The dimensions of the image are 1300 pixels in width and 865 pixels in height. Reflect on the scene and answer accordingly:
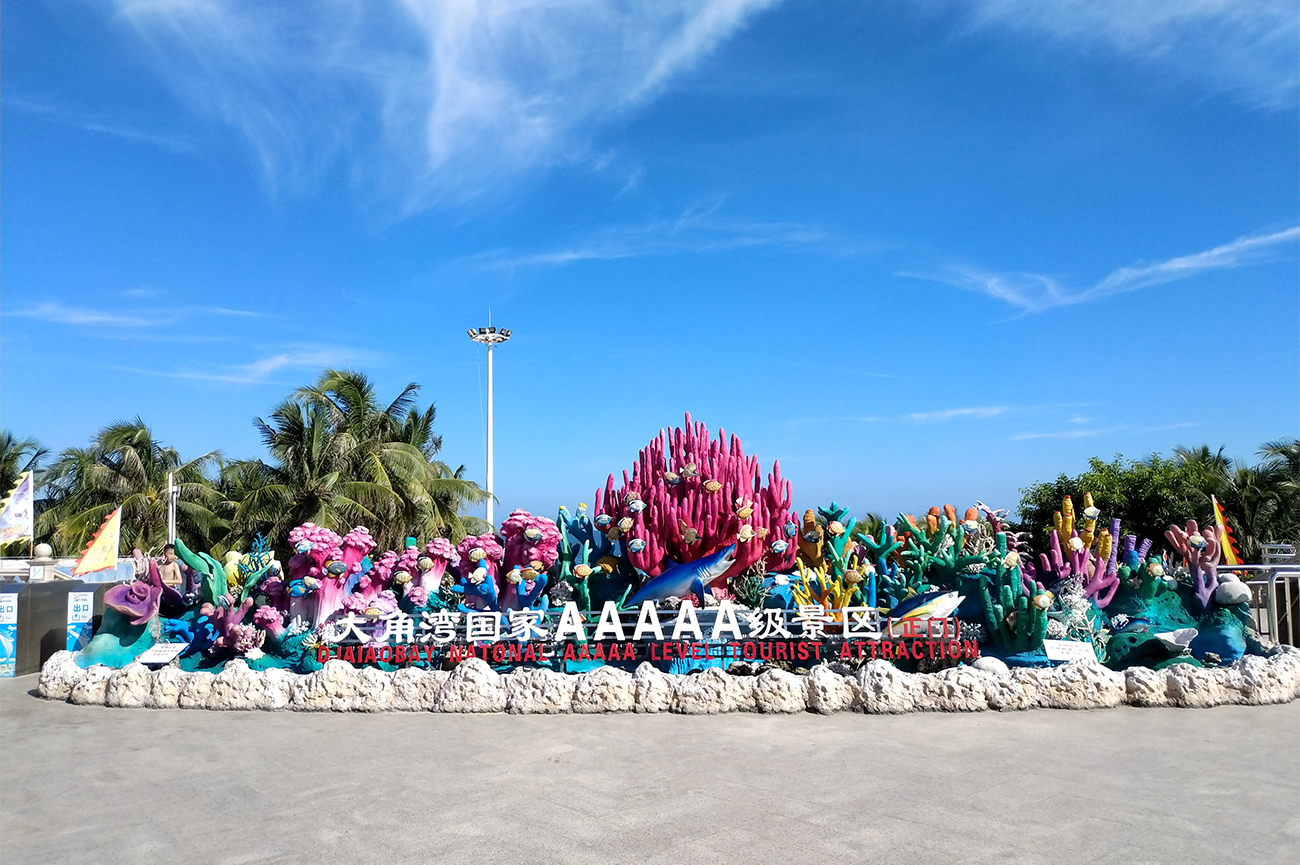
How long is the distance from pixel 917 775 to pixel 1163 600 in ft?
16.6

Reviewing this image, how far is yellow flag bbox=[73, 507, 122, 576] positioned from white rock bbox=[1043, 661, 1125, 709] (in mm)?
11918

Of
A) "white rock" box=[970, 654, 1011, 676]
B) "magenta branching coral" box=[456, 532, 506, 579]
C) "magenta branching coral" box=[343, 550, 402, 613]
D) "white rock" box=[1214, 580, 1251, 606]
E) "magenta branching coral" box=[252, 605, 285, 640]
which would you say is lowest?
"white rock" box=[970, 654, 1011, 676]

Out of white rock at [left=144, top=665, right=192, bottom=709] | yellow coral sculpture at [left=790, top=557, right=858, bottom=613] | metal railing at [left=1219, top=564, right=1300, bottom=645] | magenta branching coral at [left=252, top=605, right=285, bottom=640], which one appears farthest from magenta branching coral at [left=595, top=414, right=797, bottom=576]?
metal railing at [left=1219, top=564, right=1300, bottom=645]

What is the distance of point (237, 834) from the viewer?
523 centimetres

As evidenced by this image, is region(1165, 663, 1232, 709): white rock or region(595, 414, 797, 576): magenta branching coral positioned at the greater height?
region(595, 414, 797, 576): magenta branching coral

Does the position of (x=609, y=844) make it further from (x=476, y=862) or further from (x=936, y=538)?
(x=936, y=538)

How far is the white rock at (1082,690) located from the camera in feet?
27.4

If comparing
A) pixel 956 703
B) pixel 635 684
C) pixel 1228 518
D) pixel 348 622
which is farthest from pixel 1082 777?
pixel 1228 518

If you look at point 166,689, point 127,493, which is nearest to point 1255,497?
point 166,689

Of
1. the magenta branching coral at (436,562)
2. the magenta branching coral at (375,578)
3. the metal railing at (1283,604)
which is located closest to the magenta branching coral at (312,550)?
the magenta branching coral at (375,578)

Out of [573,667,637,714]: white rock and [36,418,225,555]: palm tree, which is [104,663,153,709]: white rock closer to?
[573,667,637,714]: white rock

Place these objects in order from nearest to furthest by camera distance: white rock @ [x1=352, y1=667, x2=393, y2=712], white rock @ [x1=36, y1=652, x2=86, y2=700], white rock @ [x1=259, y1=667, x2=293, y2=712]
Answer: white rock @ [x1=352, y1=667, x2=393, y2=712]
white rock @ [x1=259, y1=667, x2=293, y2=712]
white rock @ [x1=36, y1=652, x2=86, y2=700]

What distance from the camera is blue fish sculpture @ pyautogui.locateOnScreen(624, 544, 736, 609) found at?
9961 mm

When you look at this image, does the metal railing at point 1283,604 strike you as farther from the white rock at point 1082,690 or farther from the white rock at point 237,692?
the white rock at point 237,692
